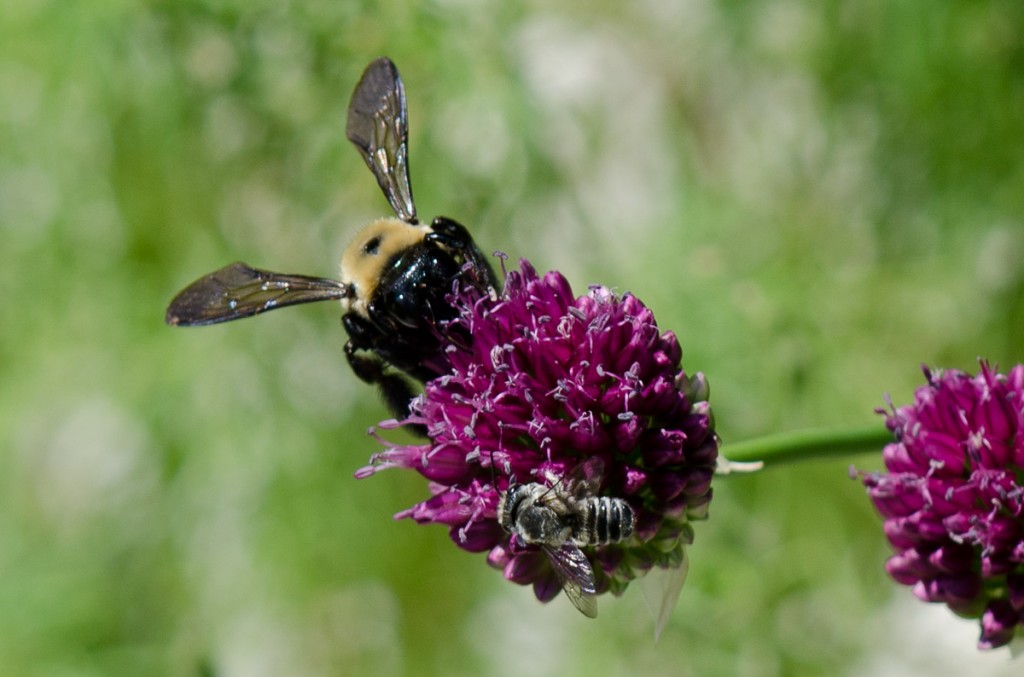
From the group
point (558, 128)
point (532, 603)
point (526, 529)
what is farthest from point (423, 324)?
point (532, 603)

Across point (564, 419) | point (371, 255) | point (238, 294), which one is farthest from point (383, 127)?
point (564, 419)

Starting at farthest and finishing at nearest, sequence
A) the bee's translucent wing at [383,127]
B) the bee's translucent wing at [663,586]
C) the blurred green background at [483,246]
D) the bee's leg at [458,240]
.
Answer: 1. the blurred green background at [483,246]
2. the bee's translucent wing at [383,127]
3. the bee's leg at [458,240]
4. the bee's translucent wing at [663,586]

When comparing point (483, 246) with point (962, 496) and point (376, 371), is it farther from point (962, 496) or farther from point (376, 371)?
point (962, 496)

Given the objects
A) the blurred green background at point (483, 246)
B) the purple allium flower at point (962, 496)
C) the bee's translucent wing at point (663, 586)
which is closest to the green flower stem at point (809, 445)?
the purple allium flower at point (962, 496)

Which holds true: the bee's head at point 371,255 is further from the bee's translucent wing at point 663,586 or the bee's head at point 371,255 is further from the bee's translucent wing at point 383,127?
the bee's translucent wing at point 663,586

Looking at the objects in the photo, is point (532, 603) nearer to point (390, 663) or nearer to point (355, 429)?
point (390, 663)

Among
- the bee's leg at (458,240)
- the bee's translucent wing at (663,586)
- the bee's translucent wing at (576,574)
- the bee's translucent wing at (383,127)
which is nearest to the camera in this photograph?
the bee's translucent wing at (576,574)
